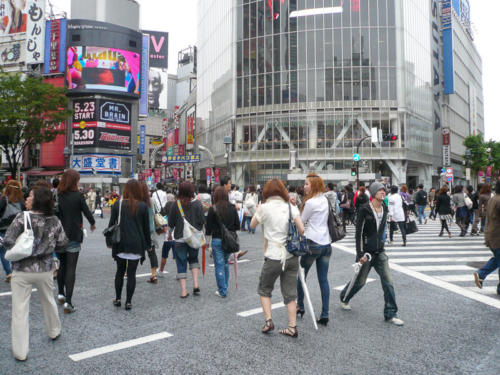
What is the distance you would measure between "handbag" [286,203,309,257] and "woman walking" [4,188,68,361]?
8.36 feet

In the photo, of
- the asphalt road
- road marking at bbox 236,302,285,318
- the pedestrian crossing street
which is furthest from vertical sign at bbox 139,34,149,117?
road marking at bbox 236,302,285,318

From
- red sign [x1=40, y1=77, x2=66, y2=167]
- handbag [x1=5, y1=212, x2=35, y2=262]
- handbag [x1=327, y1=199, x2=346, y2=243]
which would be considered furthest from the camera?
red sign [x1=40, y1=77, x2=66, y2=167]

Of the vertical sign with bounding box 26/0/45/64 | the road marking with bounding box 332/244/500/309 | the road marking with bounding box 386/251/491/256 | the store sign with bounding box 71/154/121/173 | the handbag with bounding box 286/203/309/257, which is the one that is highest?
the vertical sign with bounding box 26/0/45/64

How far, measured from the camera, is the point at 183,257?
6535 millimetres

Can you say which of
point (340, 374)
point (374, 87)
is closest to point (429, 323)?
point (340, 374)

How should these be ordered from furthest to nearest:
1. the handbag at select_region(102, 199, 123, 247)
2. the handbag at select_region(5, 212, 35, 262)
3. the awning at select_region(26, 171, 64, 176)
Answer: the awning at select_region(26, 171, 64, 176) < the handbag at select_region(102, 199, 123, 247) < the handbag at select_region(5, 212, 35, 262)

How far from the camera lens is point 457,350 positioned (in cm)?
420

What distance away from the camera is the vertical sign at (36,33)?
52.8 m

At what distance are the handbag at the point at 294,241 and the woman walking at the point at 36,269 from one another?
2.55 metres

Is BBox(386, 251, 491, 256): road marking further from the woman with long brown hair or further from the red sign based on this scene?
the red sign

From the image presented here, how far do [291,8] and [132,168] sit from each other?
98.6 feet

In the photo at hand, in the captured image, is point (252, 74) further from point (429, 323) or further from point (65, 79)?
point (429, 323)

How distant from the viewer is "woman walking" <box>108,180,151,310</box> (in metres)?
5.60

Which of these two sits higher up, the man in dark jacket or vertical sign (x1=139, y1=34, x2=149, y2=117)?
vertical sign (x1=139, y1=34, x2=149, y2=117)
